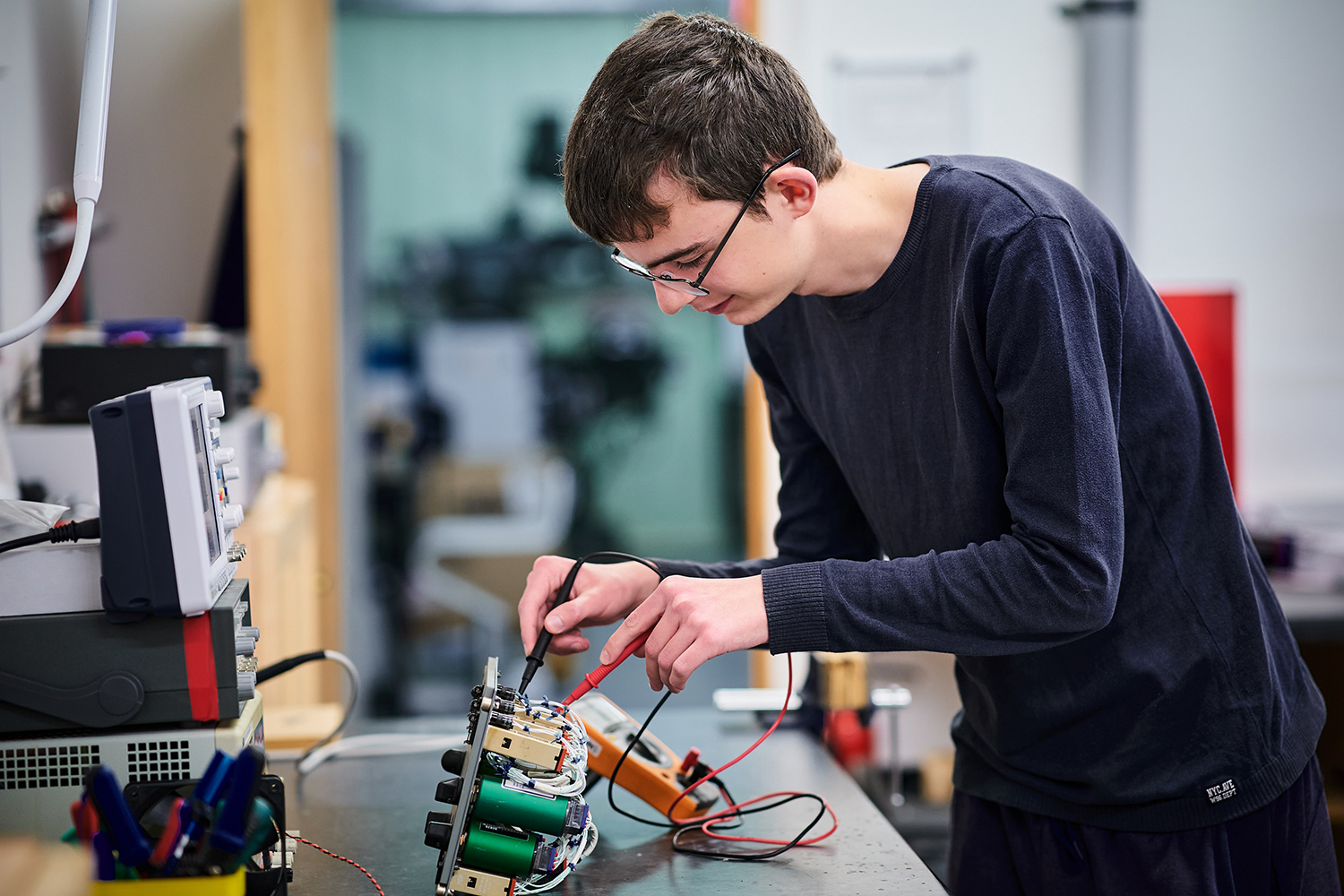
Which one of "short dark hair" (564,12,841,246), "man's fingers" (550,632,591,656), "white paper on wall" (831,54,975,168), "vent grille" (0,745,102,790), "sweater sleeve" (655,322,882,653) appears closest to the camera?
"vent grille" (0,745,102,790)

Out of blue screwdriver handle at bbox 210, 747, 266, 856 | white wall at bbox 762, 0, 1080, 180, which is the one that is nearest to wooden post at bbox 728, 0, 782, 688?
white wall at bbox 762, 0, 1080, 180

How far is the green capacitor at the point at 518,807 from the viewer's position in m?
0.88

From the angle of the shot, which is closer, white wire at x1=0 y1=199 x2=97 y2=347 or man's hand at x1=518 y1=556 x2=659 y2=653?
white wire at x1=0 y1=199 x2=97 y2=347

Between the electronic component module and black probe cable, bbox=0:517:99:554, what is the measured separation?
34 cm

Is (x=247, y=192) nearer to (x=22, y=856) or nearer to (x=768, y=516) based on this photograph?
(x=768, y=516)

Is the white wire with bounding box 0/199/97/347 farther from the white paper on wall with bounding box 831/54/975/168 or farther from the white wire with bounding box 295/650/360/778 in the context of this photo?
the white paper on wall with bounding box 831/54/975/168

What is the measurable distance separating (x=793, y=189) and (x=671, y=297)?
0.17 meters

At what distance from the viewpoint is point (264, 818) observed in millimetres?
738

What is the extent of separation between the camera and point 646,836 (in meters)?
1.07

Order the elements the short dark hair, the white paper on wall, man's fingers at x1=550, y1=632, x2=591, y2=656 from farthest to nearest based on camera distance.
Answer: the white paper on wall
man's fingers at x1=550, y1=632, x2=591, y2=656
the short dark hair

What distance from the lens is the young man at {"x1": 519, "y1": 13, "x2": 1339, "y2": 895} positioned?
0.93m

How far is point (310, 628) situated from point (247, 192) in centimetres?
103

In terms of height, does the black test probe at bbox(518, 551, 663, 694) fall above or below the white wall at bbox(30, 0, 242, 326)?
below

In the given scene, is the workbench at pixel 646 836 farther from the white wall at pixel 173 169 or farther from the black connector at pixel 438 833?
the white wall at pixel 173 169
